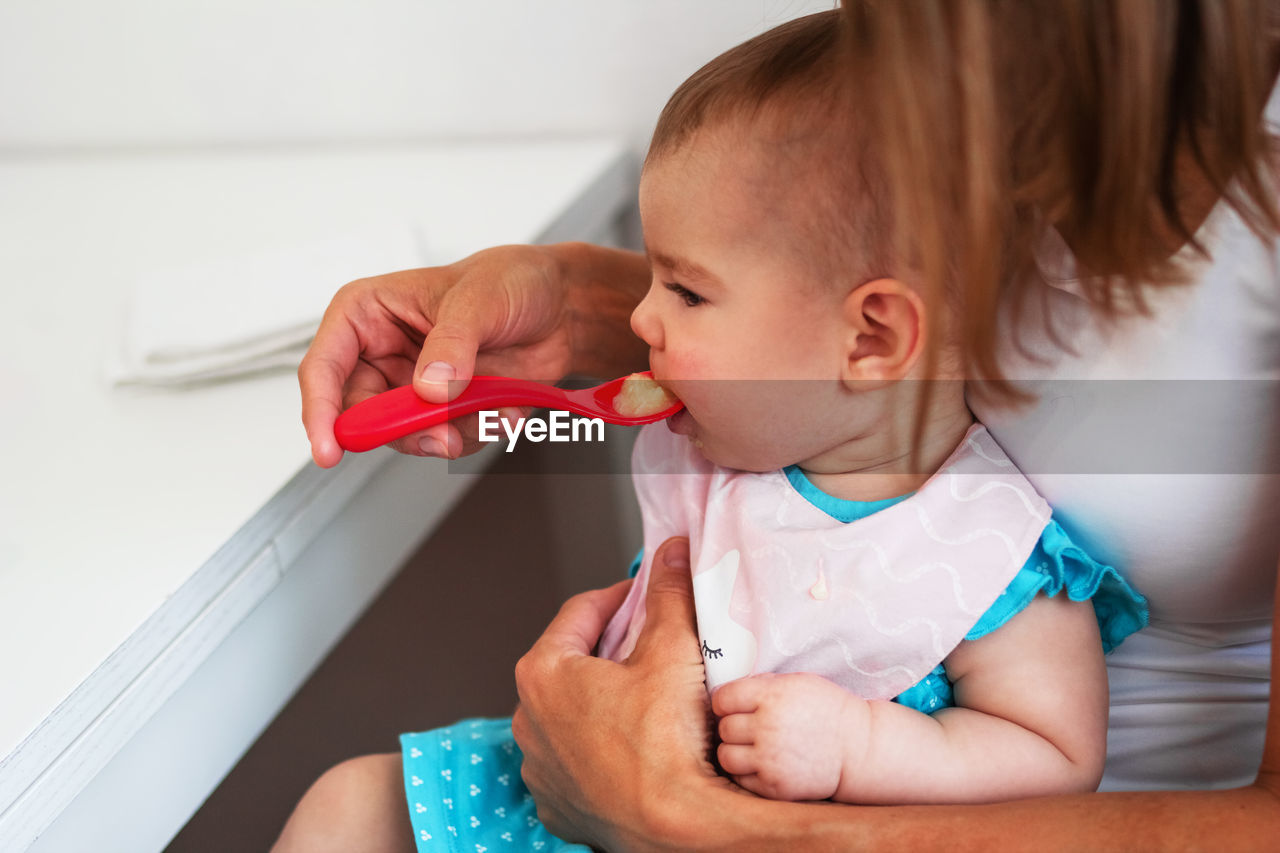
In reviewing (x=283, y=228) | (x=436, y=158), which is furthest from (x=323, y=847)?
(x=436, y=158)

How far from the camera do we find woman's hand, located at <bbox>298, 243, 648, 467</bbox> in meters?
0.63

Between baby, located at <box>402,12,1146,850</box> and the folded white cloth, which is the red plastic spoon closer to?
baby, located at <box>402,12,1146,850</box>

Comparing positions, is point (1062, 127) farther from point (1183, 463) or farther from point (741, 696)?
point (741, 696)

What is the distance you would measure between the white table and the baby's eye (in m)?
0.24

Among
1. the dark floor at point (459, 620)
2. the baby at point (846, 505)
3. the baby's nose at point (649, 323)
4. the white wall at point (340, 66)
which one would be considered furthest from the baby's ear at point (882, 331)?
the dark floor at point (459, 620)

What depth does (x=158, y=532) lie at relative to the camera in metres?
0.61

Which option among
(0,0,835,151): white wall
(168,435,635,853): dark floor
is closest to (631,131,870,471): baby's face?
(0,0,835,151): white wall

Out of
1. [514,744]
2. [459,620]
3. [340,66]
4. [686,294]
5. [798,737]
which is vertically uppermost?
[340,66]

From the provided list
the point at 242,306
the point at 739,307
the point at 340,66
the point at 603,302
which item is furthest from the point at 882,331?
the point at 340,66

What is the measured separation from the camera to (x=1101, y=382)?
1.82 ft

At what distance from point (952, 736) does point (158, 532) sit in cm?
45

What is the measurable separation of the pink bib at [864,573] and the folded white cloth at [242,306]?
355mm

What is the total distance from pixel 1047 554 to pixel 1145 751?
0.53 ft

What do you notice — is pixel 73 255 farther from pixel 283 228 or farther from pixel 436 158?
pixel 436 158
